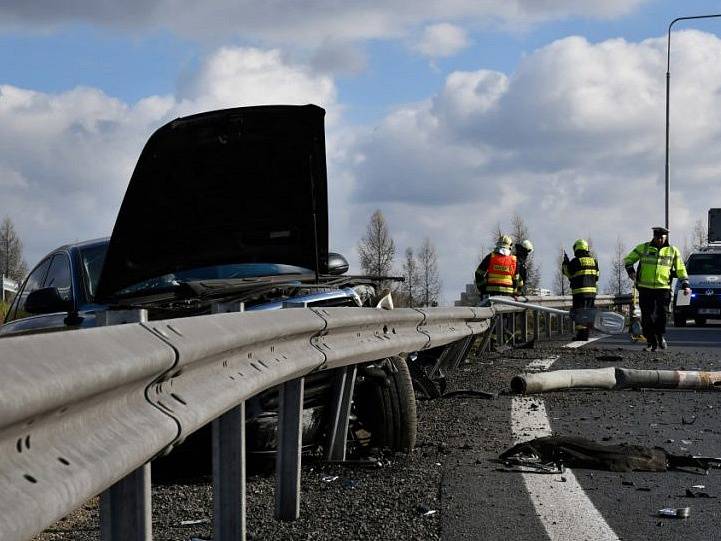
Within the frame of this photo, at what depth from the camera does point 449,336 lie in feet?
28.9

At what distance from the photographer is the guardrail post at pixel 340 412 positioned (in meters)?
6.36

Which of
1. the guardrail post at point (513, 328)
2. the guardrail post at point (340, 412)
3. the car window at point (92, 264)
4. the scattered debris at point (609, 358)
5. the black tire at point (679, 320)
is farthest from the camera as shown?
the black tire at point (679, 320)

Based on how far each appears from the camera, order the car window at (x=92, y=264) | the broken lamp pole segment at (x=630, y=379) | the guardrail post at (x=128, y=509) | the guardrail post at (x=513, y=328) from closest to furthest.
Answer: the guardrail post at (x=128, y=509)
the car window at (x=92, y=264)
the broken lamp pole segment at (x=630, y=379)
the guardrail post at (x=513, y=328)

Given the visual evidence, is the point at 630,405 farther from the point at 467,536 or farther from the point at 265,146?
the point at 467,536

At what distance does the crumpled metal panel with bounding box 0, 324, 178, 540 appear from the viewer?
201 centimetres

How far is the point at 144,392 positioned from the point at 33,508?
0.99 meters

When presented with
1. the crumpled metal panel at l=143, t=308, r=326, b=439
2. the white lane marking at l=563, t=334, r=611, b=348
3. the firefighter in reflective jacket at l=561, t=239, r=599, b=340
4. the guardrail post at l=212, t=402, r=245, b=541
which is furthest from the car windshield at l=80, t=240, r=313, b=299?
the firefighter in reflective jacket at l=561, t=239, r=599, b=340

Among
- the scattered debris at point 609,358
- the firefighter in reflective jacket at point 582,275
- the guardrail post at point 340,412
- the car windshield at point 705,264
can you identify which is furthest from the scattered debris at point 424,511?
the car windshield at point 705,264

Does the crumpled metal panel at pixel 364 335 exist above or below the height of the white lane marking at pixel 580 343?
above

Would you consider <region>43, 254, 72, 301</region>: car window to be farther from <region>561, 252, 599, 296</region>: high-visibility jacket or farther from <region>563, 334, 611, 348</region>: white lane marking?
<region>561, 252, 599, 296</region>: high-visibility jacket

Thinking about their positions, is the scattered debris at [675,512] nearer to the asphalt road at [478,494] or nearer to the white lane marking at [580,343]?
the asphalt road at [478,494]

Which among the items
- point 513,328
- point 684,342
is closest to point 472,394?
point 513,328

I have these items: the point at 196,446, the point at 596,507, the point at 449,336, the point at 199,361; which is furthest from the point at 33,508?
the point at 449,336

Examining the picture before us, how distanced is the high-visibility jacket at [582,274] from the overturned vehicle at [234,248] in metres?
13.8
